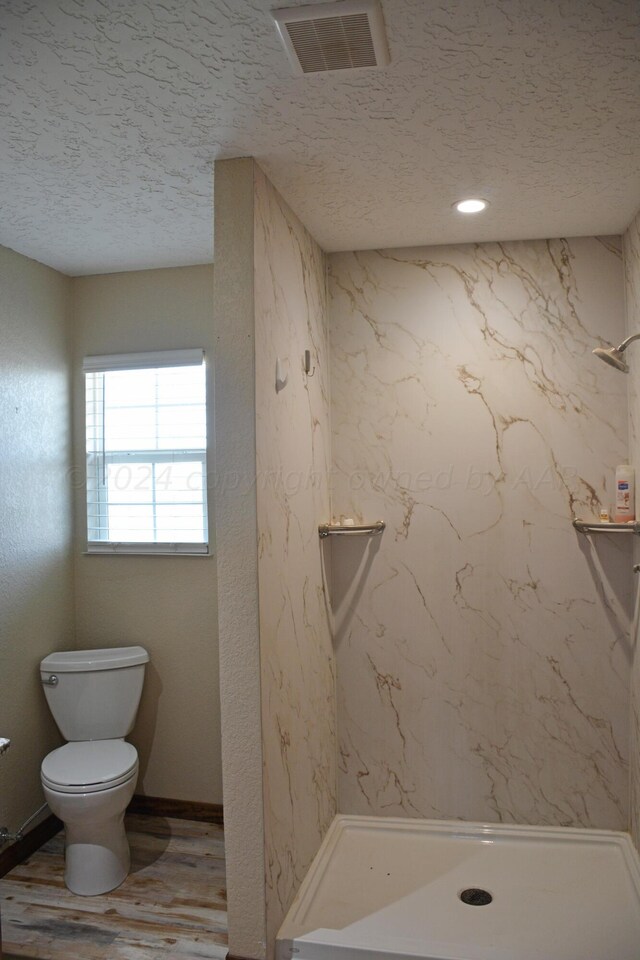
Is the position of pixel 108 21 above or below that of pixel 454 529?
above

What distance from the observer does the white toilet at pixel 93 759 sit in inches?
103

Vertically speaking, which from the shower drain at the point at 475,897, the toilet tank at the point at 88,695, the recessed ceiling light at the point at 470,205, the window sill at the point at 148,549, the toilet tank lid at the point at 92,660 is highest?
the recessed ceiling light at the point at 470,205

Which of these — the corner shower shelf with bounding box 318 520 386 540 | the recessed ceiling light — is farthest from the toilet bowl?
the recessed ceiling light

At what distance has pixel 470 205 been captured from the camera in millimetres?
2559

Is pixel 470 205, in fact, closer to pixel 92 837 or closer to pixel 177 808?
pixel 92 837

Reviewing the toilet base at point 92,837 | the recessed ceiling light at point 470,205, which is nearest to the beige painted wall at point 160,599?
the toilet base at point 92,837

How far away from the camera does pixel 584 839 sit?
286cm

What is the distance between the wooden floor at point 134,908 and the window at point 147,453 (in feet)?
4.03

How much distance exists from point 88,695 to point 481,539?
1746mm

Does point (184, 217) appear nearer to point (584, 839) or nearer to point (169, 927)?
point (169, 927)

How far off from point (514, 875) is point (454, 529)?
51.1 inches

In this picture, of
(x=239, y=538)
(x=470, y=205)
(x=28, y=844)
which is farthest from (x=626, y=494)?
(x=28, y=844)

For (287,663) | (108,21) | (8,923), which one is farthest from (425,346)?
(8,923)

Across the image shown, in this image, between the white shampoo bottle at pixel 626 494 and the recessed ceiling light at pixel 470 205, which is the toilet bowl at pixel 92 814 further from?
the recessed ceiling light at pixel 470 205
